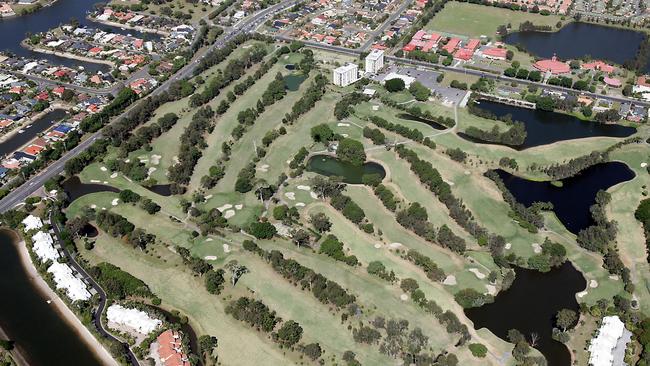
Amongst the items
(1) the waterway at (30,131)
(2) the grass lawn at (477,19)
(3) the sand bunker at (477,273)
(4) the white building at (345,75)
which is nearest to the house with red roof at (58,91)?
(1) the waterway at (30,131)

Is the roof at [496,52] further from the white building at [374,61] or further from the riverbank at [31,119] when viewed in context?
the riverbank at [31,119]

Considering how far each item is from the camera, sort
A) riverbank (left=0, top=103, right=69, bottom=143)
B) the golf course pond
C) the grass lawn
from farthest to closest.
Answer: the grass lawn < riverbank (left=0, top=103, right=69, bottom=143) < the golf course pond

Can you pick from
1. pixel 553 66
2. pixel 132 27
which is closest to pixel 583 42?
pixel 553 66

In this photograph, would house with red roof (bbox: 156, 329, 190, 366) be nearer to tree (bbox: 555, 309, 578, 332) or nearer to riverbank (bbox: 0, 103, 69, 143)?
tree (bbox: 555, 309, 578, 332)

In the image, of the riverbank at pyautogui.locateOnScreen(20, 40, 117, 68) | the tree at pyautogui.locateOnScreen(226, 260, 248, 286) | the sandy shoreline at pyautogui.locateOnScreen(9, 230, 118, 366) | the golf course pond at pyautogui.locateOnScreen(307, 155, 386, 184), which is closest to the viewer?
the sandy shoreline at pyautogui.locateOnScreen(9, 230, 118, 366)

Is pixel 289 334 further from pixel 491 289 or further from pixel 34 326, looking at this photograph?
pixel 34 326

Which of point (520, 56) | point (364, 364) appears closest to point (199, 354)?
point (364, 364)

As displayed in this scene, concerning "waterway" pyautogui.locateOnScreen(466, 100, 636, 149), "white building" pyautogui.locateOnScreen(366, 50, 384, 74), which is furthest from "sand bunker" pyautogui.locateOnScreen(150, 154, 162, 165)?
"waterway" pyautogui.locateOnScreen(466, 100, 636, 149)
